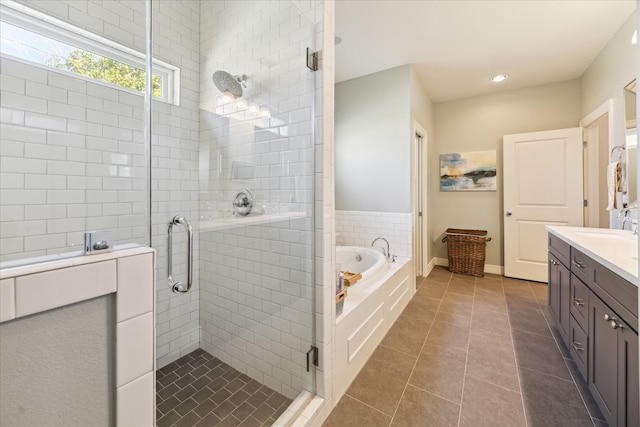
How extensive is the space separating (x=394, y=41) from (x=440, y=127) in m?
2.10

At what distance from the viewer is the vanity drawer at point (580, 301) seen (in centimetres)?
152

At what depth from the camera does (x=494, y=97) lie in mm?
3873

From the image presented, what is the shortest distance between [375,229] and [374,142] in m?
1.12

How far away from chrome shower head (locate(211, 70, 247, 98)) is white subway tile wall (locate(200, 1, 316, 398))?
0.04 m

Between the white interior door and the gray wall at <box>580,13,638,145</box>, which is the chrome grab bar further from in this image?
the white interior door

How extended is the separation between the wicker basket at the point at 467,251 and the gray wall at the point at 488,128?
1.02 ft

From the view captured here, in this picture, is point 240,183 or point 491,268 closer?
point 240,183

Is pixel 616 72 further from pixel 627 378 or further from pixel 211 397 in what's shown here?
pixel 211 397

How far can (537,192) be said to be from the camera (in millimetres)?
3557

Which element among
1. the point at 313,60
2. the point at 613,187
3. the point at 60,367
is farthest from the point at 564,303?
the point at 60,367

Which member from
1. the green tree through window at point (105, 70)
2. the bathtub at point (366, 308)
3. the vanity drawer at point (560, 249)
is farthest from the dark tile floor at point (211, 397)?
the vanity drawer at point (560, 249)

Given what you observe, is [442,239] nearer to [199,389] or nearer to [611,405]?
[611,405]

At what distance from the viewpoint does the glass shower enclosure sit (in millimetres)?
1172

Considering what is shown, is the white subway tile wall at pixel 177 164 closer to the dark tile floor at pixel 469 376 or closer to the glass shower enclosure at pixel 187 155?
the glass shower enclosure at pixel 187 155
